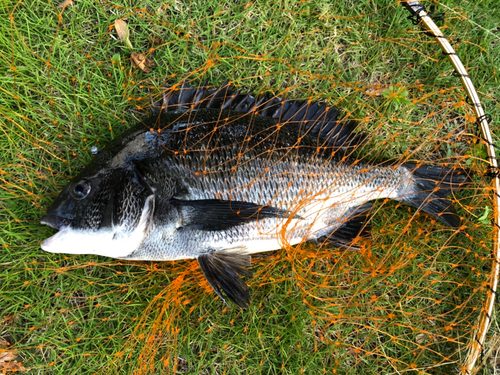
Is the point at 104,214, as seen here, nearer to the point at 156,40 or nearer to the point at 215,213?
the point at 215,213

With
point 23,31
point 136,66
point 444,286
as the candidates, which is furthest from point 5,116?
point 444,286

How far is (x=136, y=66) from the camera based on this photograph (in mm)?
2703

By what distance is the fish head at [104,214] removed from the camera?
7.00 feet

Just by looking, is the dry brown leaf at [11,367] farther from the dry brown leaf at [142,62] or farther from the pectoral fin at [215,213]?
the dry brown leaf at [142,62]

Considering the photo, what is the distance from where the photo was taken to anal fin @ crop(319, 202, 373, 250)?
2.58m

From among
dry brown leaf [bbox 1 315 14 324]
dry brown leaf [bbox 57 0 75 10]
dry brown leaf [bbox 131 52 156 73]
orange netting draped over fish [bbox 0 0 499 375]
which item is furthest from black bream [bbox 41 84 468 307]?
dry brown leaf [bbox 57 0 75 10]

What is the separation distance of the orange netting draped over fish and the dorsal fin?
110mm

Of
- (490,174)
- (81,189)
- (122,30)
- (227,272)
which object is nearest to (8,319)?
(81,189)

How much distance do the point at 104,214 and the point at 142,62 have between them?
1.35 m

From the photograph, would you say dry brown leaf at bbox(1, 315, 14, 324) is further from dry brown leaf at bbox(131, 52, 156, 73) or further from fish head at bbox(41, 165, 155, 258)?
dry brown leaf at bbox(131, 52, 156, 73)

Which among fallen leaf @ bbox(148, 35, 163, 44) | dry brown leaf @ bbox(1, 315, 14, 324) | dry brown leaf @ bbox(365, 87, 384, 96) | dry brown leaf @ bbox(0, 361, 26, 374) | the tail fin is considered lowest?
dry brown leaf @ bbox(0, 361, 26, 374)

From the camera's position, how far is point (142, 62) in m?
Result: 2.69

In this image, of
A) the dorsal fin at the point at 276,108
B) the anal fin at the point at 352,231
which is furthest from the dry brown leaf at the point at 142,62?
the anal fin at the point at 352,231

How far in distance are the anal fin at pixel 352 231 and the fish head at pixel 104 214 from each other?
4.60ft
